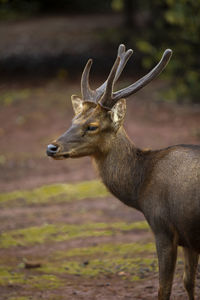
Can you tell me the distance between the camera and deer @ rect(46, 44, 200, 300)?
5.09 m

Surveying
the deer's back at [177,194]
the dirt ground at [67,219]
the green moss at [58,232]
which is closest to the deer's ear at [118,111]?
the deer's back at [177,194]

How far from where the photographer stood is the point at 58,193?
1112 centimetres

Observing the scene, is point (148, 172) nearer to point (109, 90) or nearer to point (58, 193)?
point (109, 90)

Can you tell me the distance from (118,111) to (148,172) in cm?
72

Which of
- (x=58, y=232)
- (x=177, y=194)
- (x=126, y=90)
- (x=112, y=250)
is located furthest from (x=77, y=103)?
(x=58, y=232)

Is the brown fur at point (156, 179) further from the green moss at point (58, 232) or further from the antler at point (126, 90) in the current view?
the green moss at point (58, 232)

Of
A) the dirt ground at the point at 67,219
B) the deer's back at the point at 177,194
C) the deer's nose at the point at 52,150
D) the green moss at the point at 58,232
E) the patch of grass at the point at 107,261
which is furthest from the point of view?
the green moss at the point at 58,232

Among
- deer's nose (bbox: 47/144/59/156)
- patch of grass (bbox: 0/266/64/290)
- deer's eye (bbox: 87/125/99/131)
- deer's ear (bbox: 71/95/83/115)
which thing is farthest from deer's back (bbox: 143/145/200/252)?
patch of grass (bbox: 0/266/64/290)

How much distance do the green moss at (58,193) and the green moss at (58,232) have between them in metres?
1.64

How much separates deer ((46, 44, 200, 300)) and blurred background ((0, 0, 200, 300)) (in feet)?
3.50

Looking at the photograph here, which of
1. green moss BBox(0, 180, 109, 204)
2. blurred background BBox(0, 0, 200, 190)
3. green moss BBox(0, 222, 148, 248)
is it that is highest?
blurred background BBox(0, 0, 200, 190)

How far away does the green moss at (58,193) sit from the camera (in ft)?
35.4

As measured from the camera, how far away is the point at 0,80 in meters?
21.5

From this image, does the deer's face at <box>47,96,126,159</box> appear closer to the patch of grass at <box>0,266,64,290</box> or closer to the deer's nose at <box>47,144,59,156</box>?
the deer's nose at <box>47,144,59,156</box>
